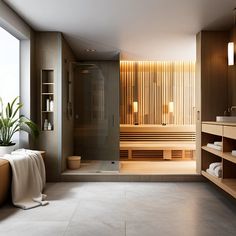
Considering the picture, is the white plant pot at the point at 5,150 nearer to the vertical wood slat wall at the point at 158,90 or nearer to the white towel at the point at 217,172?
the white towel at the point at 217,172

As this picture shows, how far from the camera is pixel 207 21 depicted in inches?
143

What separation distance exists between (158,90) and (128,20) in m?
3.21

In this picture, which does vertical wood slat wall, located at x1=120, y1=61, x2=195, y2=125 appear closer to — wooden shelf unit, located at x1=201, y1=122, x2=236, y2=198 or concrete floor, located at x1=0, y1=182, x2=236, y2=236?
wooden shelf unit, located at x1=201, y1=122, x2=236, y2=198

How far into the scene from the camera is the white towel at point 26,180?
9.60 ft

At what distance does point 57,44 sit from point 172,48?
2151mm

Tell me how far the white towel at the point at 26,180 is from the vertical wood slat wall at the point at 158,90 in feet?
12.0

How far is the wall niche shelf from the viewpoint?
4152mm

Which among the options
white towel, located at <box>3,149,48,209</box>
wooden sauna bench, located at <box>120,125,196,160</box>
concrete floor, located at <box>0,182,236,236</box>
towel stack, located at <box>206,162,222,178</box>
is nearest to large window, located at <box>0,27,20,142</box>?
white towel, located at <box>3,149,48,209</box>

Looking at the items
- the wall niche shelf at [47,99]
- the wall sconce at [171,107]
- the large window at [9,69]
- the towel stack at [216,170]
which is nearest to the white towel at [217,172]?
the towel stack at [216,170]

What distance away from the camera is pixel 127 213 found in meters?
2.69

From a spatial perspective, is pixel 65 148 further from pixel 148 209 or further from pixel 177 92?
pixel 177 92

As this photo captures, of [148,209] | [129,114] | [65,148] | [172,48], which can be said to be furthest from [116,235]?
[129,114]

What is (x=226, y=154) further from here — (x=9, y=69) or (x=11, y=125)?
(x=9, y=69)

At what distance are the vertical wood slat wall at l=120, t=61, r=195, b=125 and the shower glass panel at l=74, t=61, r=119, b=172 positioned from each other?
164 centimetres
